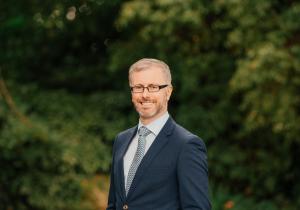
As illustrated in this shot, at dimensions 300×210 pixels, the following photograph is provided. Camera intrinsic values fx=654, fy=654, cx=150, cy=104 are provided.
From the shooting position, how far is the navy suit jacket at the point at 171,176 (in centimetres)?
273

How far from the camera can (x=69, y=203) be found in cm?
856

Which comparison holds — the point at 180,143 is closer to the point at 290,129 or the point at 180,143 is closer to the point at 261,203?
the point at 290,129

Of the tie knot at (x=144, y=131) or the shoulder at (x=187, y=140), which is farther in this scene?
the tie knot at (x=144, y=131)

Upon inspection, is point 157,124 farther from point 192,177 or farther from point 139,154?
point 192,177

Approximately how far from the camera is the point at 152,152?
2803 mm

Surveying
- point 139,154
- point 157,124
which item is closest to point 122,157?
point 139,154

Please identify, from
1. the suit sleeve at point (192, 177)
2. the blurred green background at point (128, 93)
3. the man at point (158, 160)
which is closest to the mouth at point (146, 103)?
the man at point (158, 160)

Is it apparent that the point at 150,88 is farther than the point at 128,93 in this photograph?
No

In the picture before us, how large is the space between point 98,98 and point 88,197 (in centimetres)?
189

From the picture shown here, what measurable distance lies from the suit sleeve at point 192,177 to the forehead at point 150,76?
0.29 meters

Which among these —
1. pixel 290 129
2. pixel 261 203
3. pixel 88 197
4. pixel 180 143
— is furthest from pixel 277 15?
pixel 180 143

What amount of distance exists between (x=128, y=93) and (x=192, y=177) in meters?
7.67

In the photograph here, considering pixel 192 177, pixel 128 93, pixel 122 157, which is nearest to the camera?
pixel 192 177

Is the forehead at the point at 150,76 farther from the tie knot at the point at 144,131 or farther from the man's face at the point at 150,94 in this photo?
the tie knot at the point at 144,131
